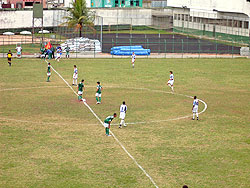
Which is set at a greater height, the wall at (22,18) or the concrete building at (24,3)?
the concrete building at (24,3)

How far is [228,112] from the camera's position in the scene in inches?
1640

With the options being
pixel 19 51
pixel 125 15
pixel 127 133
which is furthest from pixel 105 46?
pixel 127 133

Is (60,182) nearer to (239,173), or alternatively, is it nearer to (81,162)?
(81,162)

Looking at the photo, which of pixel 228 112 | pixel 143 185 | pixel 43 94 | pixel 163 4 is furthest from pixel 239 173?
pixel 163 4

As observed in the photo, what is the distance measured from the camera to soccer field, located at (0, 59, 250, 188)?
2595 cm

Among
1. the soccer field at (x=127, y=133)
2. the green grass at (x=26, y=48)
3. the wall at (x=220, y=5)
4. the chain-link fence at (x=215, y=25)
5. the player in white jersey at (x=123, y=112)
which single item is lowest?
the soccer field at (x=127, y=133)

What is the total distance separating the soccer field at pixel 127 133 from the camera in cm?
2595

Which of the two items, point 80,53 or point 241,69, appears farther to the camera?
point 80,53

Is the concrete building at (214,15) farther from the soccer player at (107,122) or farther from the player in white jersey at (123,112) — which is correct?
the soccer player at (107,122)

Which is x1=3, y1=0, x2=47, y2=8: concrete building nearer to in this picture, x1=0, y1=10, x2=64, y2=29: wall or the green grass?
x1=0, y1=10, x2=64, y2=29: wall

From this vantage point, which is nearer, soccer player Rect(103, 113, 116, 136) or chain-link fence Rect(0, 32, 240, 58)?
soccer player Rect(103, 113, 116, 136)

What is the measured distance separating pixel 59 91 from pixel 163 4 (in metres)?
114

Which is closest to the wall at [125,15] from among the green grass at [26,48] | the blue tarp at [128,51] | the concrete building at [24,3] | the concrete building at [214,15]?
the concrete building at [214,15]

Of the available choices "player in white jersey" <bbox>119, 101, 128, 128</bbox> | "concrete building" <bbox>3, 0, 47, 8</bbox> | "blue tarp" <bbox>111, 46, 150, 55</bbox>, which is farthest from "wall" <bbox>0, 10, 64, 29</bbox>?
"player in white jersey" <bbox>119, 101, 128, 128</bbox>
